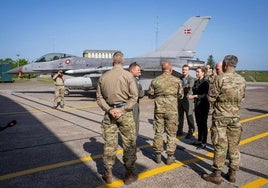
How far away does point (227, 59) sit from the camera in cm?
399

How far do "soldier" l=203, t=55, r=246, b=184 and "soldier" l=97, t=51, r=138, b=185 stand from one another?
1.34 metres

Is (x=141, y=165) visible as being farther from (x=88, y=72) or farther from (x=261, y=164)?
(x=88, y=72)

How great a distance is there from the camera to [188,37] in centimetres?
1762

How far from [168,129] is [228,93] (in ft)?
4.45

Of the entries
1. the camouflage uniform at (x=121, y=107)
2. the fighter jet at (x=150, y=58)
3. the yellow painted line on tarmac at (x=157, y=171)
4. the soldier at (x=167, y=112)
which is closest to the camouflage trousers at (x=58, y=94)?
the fighter jet at (x=150, y=58)

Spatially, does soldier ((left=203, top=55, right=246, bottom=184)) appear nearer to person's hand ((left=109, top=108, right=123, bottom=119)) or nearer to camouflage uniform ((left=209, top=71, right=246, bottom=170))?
camouflage uniform ((left=209, top=71, right=246, bottom=170))

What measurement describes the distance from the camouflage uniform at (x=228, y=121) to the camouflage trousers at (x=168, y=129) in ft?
2.96

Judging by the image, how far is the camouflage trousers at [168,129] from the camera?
15.4ft

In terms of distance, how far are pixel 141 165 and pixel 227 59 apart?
2.46 metres

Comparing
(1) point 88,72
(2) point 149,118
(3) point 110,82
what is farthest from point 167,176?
(1) point 88,72

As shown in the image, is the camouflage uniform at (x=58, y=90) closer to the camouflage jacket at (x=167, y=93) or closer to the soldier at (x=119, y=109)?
the camouflage jacket at (x=167, y=93)

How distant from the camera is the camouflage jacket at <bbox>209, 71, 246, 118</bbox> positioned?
392 centimetres

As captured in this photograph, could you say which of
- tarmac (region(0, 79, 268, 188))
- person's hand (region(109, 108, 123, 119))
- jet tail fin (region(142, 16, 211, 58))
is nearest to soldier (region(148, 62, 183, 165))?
tarmac (region(0, 79, 268, 188))

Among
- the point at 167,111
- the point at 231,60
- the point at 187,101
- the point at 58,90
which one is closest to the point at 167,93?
the point at 167,111
